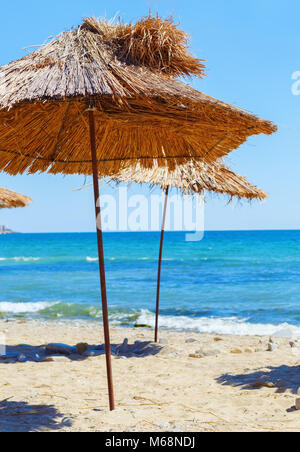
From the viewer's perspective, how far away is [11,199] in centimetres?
763

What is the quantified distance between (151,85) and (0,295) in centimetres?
1359

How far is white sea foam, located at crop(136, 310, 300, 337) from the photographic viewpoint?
27.9ft

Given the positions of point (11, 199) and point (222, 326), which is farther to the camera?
point (222, 326)

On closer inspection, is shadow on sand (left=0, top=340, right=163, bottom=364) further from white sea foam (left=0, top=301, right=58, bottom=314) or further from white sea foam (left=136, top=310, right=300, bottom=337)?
white sea foam (left=0, top=301, right=58, bottom=314)

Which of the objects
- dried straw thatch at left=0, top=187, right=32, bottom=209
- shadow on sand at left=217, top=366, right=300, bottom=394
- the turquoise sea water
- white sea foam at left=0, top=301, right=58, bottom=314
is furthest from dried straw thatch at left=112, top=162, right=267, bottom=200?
A: white sea foam at left=0, top=301, right=58, bottom=314

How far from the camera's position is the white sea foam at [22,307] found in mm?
11547

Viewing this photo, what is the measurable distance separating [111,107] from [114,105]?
3.5 inches

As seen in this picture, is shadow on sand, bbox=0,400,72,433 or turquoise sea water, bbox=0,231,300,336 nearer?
shadow on sand, bbox=0,400,72,433

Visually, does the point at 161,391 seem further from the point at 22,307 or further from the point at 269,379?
the point at 22,307

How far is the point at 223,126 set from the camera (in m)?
2.99

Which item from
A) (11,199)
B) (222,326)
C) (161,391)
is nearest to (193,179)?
(161,391)

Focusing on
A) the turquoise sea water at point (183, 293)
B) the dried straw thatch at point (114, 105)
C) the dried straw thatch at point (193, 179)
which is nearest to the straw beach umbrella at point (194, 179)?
the dried straw thatch at point (193, 179)

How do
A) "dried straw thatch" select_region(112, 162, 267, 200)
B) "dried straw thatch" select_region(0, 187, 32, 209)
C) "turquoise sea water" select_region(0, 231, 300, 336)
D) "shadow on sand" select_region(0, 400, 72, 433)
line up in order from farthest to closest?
"turquoise sea water" select_region(0, 231, 300, 336) → "dried straw thatch" select_region(0, 187, 32, 209) → "dried straw thatch" select_region(112, 162, 267, 200) → "shadow on sand" select_region(0, 400, 72, 433)

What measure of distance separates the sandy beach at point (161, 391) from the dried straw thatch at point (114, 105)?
1.95 meters
